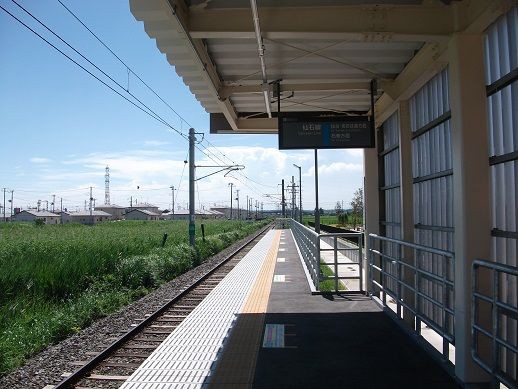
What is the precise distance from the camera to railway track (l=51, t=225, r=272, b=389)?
229 inches

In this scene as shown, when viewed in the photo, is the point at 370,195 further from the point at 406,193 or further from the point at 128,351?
the point at 128,351

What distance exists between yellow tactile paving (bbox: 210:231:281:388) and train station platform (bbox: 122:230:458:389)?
11mm


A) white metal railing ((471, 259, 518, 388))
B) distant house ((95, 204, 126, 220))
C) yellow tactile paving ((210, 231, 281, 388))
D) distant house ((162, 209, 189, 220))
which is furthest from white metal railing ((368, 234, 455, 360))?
distant house ((95, 204, 126, 220))

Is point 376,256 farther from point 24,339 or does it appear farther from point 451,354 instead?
point 24,339

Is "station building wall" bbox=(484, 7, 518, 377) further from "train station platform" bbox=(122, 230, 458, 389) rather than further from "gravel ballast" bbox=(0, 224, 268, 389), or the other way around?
"gravel ballast" bbox=(0, 224, 268, 389)

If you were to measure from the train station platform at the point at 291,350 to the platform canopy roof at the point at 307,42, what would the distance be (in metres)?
3.40

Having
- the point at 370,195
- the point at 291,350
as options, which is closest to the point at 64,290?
the point at 370,195

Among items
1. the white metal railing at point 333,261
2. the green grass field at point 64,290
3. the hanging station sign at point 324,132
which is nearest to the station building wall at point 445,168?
the hanging station sign at point 324,132

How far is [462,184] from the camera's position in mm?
4770

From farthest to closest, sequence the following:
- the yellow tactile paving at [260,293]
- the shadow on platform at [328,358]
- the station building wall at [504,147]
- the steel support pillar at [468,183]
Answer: the yellow tactile paving at [260,293] < the shadow on platform at [328,358] < the steel support pillar at [468,183] < the station building wall at [504,147]

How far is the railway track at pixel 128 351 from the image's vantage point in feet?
19.1

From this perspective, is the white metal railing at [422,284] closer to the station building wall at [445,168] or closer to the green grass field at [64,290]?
the station building wall at [445,168]

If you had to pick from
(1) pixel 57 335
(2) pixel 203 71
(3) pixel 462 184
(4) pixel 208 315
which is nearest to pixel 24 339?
(1) pixel 57 335

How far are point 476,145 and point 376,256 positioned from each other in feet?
17.7
